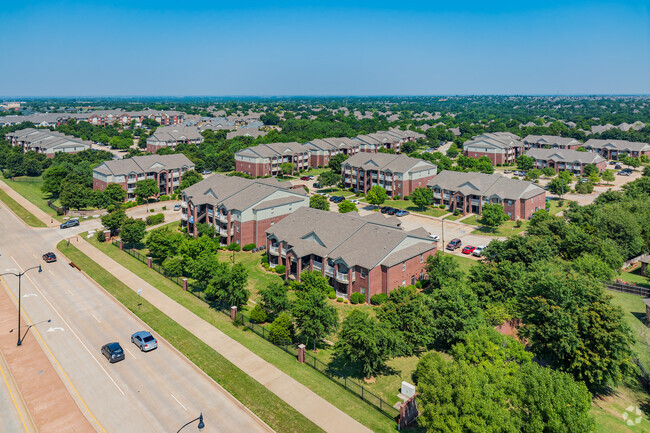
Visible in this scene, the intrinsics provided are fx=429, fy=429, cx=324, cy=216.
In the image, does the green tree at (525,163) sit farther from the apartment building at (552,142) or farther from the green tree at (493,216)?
the green tree at (493,216)

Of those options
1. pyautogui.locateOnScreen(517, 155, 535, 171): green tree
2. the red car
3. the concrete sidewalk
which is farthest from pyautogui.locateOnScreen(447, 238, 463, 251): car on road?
pyautogui.locateOnScreen(517, 155, 535, 171): green tree

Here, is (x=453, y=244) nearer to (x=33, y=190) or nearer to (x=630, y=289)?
(x=630, y=289)

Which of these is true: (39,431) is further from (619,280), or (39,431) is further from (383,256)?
(619,280)

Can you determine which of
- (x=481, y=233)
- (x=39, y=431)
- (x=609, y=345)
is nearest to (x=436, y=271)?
(x=609, y=345)

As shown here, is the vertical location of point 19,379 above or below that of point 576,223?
below

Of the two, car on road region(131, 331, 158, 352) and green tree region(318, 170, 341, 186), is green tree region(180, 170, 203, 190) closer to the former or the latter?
green tree region(318, 170, 341, 186)

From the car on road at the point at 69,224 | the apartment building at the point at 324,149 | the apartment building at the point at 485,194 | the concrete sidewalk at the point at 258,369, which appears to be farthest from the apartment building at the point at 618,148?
the car on road at the point at 69,224

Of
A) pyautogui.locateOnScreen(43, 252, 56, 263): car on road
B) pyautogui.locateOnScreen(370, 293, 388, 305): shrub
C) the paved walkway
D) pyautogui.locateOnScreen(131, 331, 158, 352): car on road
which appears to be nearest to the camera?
pyautogui.locateOnScreen(131, 331, 158, 352): car on road
